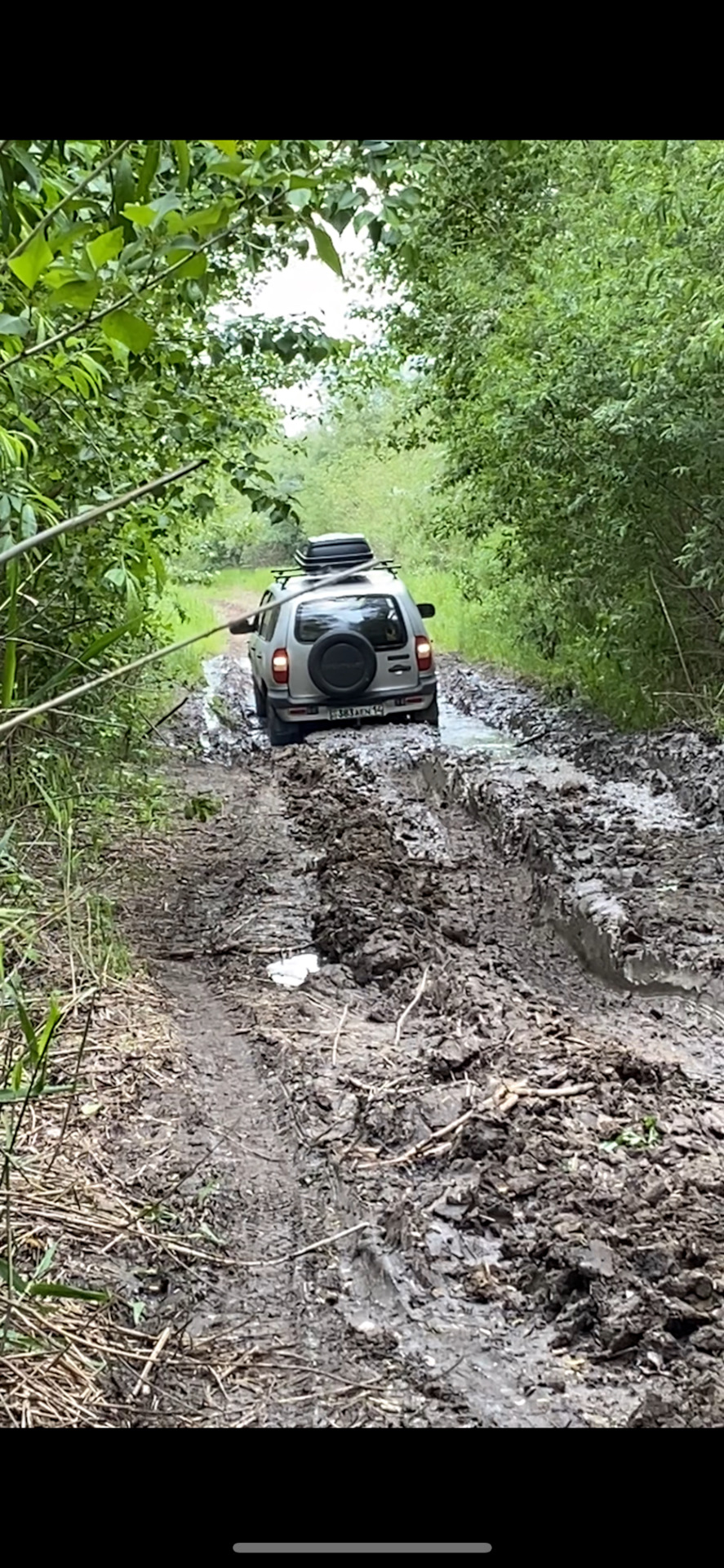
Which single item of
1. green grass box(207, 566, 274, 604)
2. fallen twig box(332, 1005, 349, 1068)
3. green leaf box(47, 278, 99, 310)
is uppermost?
green leaf box(47, 278, 99, 310)

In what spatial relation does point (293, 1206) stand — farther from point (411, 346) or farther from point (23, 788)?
point (411, 346)

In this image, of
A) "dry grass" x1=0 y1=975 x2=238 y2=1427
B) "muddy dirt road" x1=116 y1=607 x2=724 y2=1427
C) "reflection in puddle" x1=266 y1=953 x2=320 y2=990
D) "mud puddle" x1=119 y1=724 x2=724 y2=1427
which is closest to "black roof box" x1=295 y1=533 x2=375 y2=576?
"muddy dirt road" x1=116 y1=607 x2=724 y2=1427

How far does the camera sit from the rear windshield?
19.1 feet

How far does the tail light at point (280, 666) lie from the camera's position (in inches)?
231

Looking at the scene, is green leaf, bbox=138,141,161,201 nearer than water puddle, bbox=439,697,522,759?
Yes

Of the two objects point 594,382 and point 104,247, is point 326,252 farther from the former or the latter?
point 594,382

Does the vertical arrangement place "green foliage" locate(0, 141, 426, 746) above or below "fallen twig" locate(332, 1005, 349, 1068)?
above

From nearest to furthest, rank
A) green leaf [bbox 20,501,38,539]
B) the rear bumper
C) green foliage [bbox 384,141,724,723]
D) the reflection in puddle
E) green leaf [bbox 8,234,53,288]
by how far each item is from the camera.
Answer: green leaf [bbox 8,234,53,288], green leaf [bbox 20,501,38,539], the reflection in puddle, green foliage [bbox 384,141,724,723], the rear bumper

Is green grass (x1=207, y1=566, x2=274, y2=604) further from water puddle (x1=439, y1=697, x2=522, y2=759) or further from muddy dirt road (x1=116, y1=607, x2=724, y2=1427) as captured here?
water puddle (x1=439, y1=697, x2=522, y2=759)

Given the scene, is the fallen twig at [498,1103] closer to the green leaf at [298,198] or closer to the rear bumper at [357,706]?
the green leaf at [298,198]

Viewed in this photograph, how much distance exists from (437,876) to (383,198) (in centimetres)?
242

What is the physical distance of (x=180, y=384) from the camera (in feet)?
9.20

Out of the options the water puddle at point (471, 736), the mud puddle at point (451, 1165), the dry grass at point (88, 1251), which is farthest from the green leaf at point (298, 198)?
the water puddle at point (471, 736)

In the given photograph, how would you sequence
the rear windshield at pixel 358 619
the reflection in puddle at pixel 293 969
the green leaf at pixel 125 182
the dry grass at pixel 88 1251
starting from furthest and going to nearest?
the rear windshield at pixel 358 619
the reflection in puddle at pixel 293 969
the dry grass at pixel 88 1251
the green leaf at pixel 125 182
